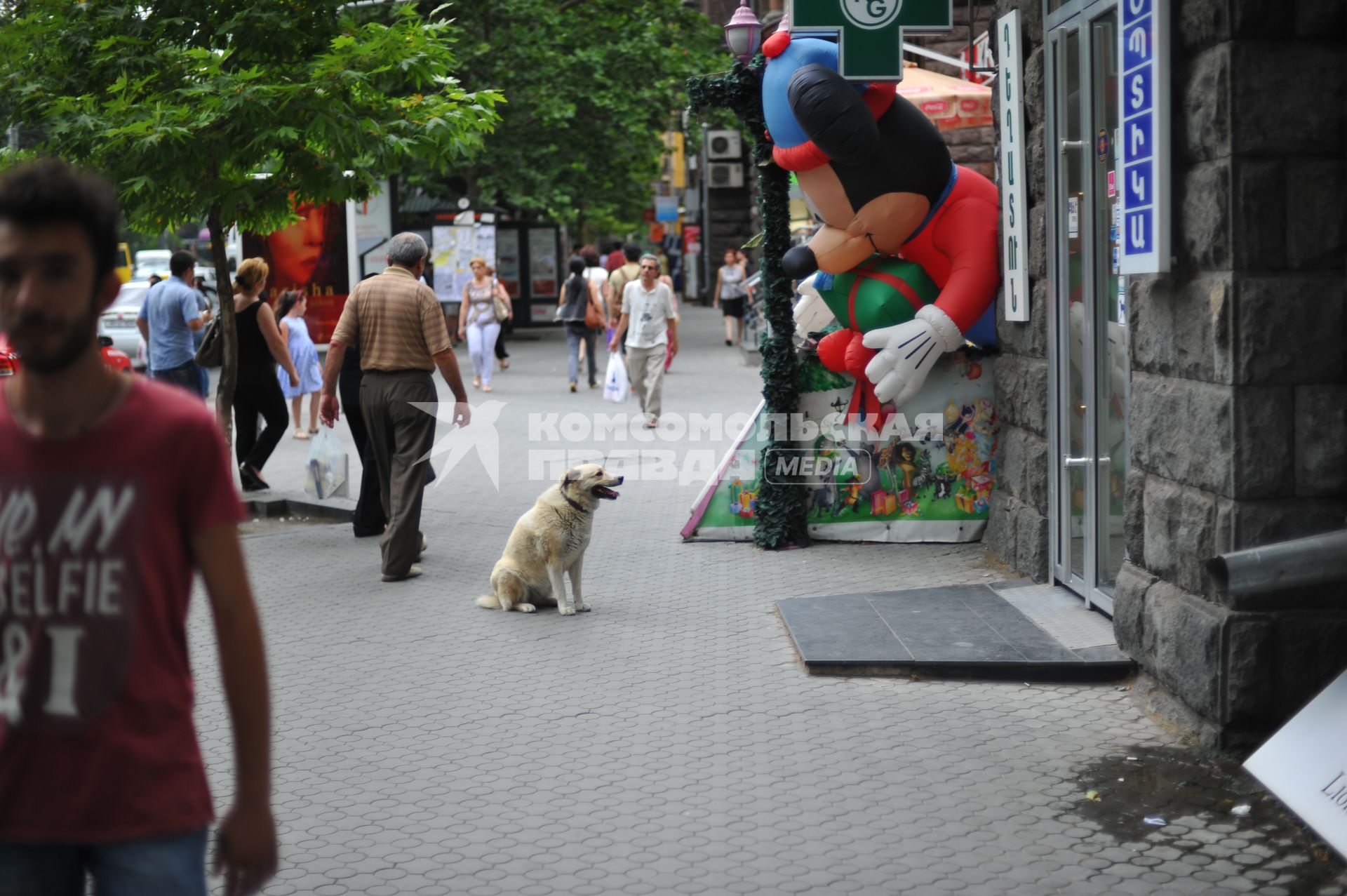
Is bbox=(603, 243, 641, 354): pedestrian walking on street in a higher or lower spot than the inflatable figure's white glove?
higher

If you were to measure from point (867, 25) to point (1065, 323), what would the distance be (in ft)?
7.21

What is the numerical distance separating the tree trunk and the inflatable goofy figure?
460 centimetres

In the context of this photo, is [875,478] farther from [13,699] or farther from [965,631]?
[13,699]

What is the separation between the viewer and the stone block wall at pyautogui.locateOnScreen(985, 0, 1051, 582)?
26.8 ft

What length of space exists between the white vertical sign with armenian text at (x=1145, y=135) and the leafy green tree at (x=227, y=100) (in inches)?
238

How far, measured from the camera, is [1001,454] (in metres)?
9.39

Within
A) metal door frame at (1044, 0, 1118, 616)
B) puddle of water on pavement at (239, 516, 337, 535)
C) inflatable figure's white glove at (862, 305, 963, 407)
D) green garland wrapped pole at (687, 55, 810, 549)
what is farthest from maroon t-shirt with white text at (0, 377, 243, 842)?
puddle of water on pavement at (239, 516, 337, 535)

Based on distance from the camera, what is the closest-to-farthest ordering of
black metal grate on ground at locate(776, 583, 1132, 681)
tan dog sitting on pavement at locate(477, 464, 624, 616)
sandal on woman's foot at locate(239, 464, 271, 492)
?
black metal grate on ground at locate(776, 583, 1132, 681), tan dog sitting on pavement at locate(477, 464, 624, 616), sandal on woman's foot at locate(239, 464, 271, 492)

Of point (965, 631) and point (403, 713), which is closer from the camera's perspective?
A: point (403, 713)

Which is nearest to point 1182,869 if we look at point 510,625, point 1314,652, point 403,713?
point 1314,652

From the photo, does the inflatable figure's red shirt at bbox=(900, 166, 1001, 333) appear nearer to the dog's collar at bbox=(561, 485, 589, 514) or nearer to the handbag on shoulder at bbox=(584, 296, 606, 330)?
the dog's collar at bbox=(561, 485, 589, 514)

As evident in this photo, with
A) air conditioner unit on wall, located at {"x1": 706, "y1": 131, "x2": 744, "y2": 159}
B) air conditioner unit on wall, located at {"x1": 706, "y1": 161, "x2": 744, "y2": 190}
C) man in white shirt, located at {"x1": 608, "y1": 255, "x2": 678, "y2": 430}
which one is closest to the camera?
man in white shirt, located at {"x1": 608, "y1": 255, "x2": 678, "y2": 430}

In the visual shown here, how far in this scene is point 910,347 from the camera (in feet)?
31.0

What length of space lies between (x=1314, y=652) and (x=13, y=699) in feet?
14.1
